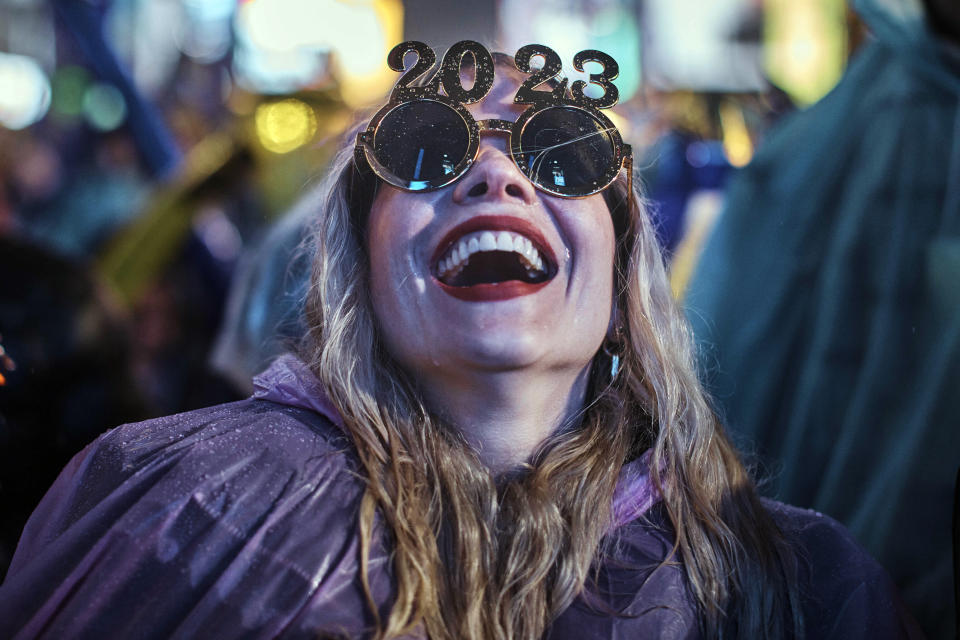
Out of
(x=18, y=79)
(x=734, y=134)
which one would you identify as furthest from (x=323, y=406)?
(x=18, y=79)

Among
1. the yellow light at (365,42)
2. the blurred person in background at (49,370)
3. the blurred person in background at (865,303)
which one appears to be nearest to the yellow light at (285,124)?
the blurred person in background at (49,370)

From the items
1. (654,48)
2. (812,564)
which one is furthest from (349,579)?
(654,48)

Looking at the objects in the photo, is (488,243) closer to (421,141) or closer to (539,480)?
(421,141)

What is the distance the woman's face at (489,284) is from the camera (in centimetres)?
142

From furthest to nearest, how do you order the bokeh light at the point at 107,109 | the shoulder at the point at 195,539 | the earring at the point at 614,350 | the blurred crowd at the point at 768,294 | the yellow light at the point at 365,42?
the yellow light at the point at 365,42 → the bokeh light at the point at 107,109 → the blurred crowd at the point at 768,294 → the earring at the point at 614,350 → the shoulder at the point at 195,539

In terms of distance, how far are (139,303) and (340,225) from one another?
2823mm

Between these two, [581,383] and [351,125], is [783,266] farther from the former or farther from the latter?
[351,125]

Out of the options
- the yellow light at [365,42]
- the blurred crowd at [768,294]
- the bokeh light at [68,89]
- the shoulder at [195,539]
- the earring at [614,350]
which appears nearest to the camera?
the shoulder at [195,539]

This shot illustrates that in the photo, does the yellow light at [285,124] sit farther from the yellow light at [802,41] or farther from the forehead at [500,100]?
the yellow light at [802,41]

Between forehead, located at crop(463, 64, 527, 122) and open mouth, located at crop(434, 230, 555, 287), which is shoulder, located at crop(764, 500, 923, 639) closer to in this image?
open mouth, located at crop(434, 230, 555, 287)

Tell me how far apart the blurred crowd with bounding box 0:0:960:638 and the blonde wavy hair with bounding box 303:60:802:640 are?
36cm

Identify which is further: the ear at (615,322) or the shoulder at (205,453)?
the ear at (615,322)

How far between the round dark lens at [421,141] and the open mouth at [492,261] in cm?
12

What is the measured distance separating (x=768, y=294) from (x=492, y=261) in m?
1.42
